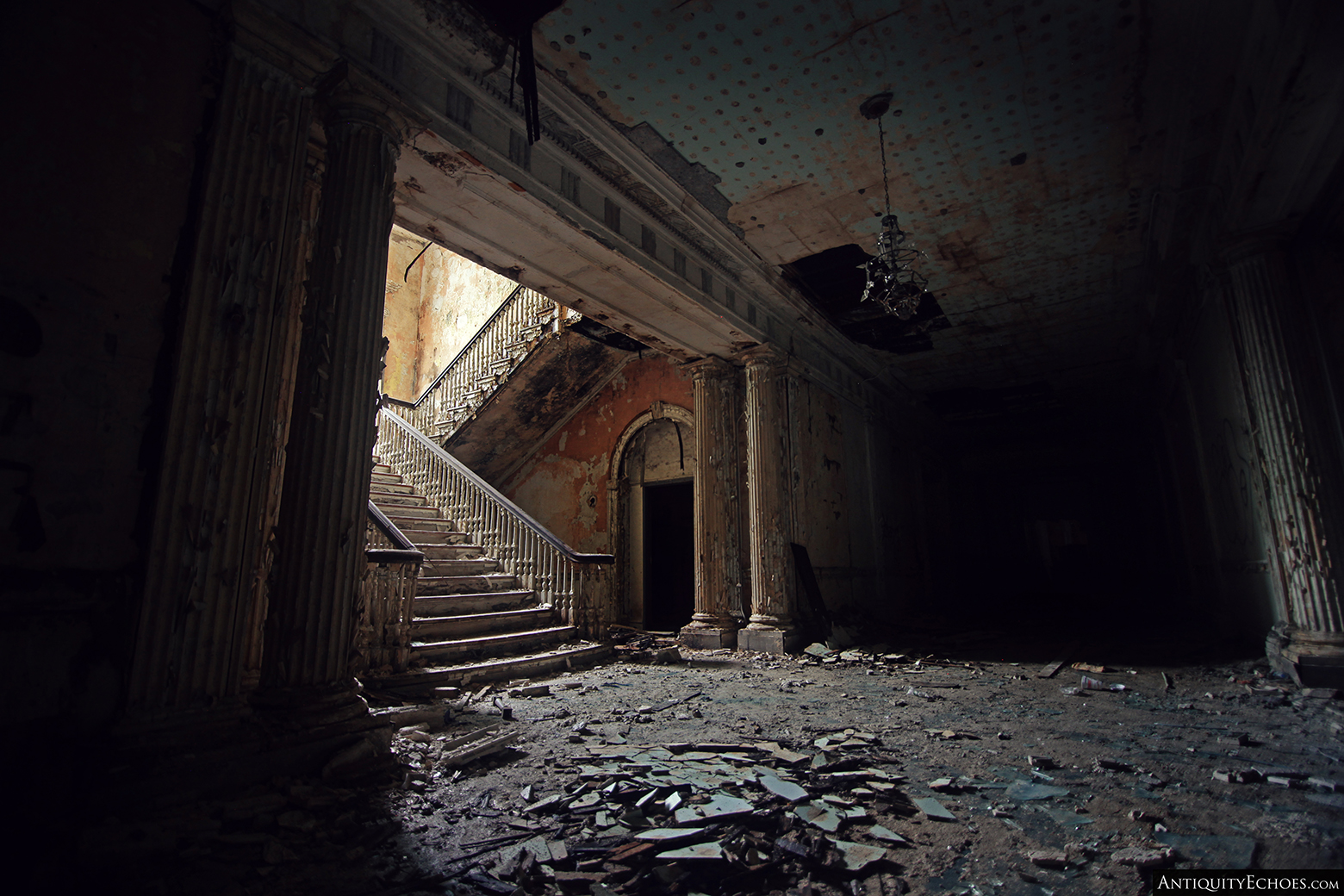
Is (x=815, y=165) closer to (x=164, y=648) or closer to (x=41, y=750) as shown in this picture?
(x=164, y=648)

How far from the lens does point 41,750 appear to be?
2336 mm

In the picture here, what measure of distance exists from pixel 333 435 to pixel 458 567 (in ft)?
16.4

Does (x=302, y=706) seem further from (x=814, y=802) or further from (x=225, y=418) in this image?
(x=814, y=802)

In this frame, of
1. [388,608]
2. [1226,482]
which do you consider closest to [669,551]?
[388,608]

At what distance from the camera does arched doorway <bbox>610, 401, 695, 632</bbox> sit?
433 inches

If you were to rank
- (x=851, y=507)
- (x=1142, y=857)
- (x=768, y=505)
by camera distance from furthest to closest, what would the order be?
(x=851, y=507), (x=768, y=505), (x=1142, y=857)

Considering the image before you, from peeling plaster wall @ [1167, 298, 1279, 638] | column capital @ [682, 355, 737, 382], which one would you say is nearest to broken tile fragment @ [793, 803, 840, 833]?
peeling plaster wall @ [1167, 298, 1279, 638]

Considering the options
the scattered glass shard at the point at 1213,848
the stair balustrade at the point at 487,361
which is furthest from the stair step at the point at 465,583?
the scattered glass shard at the point at 1213,848

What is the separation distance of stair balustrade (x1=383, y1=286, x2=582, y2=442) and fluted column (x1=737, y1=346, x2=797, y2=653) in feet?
11.1

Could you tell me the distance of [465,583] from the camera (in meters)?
7.49

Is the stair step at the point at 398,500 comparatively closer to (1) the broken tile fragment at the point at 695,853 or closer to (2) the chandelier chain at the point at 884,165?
(2) the chandelier chain at the point at 884,165

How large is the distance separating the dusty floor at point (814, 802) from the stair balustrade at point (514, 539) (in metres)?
2.94

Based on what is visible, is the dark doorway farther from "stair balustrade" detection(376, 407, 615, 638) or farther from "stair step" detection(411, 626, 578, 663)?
"stair step" detection(411, 626, 578, 663)

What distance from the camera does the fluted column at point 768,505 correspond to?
783 centimetres
